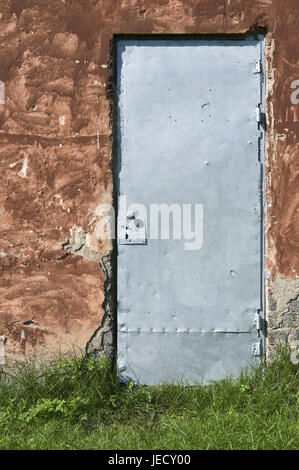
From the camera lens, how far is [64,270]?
11.7 feet

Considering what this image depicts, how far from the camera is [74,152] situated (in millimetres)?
3568

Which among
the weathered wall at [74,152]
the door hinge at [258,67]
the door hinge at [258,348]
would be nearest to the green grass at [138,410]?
the door hinge at [258,348]

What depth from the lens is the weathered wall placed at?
3527 mm

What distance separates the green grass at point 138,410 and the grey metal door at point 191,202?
0.19 metres

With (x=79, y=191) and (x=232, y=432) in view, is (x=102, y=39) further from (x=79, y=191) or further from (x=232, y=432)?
(x=232, y=432)

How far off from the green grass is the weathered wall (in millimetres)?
209

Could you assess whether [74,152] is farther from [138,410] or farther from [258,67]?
[138,410]

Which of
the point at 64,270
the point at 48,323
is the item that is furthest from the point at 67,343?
the point at 64,270

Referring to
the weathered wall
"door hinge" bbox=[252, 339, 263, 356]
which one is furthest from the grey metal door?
the weathered wall

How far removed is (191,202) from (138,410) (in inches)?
53.7

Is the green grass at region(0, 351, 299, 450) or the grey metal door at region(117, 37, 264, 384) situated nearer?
the green grass at region(0, 351, 299, 450)

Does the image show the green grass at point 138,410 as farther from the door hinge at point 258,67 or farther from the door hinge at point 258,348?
the door hinge at point 258,67

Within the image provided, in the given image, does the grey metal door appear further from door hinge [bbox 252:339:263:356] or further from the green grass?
the green grass
